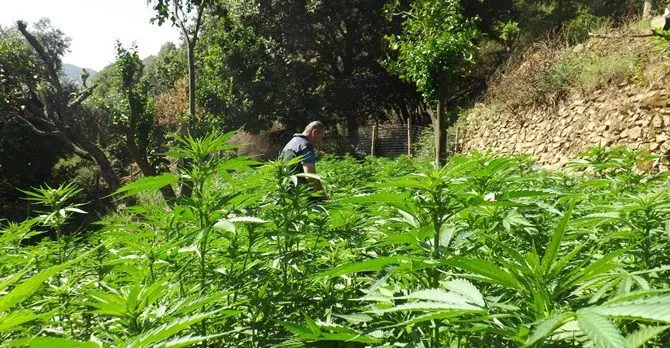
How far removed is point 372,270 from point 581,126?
10.3 meters

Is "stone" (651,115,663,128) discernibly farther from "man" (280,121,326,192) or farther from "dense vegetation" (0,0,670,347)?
"man" (280,121,326,192)

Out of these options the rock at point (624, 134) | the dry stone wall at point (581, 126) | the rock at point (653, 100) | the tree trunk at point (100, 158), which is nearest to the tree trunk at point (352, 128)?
the dry stone wall at point (581, 126)

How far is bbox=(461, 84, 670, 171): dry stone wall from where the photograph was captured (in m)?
7.88

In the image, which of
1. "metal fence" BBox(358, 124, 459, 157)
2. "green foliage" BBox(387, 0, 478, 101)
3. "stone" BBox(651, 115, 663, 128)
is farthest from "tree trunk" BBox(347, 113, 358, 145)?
"stone" BBox(651, 115, 663, 128)

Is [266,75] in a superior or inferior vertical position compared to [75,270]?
superior

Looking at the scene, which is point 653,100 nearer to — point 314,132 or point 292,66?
point 314,132

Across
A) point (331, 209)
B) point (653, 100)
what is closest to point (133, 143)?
point (653, 100)

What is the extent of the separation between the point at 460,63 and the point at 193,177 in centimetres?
1032

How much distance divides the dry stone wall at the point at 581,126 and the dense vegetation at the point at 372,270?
591 centimetres

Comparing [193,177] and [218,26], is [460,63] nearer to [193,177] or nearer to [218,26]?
[193,177]

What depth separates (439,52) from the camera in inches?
424

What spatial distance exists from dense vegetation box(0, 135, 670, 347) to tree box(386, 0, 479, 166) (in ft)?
28.3

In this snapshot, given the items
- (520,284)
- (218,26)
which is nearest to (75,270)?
(520,284)

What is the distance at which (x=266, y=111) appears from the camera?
21250mm
